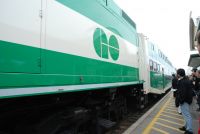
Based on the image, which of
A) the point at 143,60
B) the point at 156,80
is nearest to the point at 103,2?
the point at 143,60

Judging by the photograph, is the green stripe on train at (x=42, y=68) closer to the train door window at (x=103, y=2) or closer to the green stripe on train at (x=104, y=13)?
the green stripe on train at (x=104, y=13)

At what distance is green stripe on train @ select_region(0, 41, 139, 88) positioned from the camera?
2.76 meters

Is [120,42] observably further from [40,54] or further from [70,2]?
[40,54]

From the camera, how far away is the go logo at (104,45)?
5207mm

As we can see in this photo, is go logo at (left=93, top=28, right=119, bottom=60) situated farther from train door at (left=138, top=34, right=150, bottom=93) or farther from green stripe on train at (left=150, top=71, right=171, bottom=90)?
green stripe on train at (left=150, top=71, right=171, bottom=90)

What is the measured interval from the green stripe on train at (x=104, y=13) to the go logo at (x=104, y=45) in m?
0.24

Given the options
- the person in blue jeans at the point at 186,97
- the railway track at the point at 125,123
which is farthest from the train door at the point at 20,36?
the railway track at the point at 125,123

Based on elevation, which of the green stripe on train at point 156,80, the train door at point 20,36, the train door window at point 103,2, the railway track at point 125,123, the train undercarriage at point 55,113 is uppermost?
the train door window at point 103,2

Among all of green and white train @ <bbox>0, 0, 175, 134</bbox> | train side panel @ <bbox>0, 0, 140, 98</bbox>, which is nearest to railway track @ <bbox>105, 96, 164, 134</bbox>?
green and white train @ <bbox>0, 0, 175, 134</bbox>

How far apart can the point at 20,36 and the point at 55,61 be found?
2.40ft

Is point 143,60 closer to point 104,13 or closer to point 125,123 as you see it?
point 125,123

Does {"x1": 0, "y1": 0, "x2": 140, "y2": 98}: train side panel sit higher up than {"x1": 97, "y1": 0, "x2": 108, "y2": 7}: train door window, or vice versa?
{"x1": 97, "y1": 0, "x2": 108, "y2": 7}: train door window

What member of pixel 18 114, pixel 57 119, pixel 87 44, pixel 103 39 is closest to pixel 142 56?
pixel 103 39

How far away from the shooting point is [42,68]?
3.29 metres
